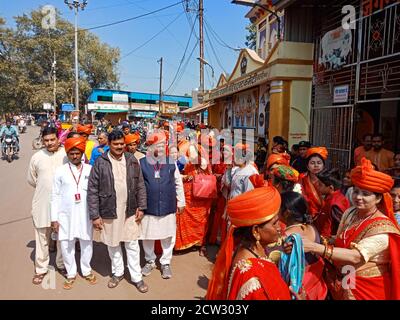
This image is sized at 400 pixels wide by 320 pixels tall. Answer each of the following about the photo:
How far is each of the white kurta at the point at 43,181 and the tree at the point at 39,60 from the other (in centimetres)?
3806

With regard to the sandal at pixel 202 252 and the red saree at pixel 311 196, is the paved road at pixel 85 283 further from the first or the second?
the red saree at pixel 311 196

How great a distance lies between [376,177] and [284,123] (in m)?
5.87

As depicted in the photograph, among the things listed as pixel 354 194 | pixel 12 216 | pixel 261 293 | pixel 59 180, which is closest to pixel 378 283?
pixel 354 194

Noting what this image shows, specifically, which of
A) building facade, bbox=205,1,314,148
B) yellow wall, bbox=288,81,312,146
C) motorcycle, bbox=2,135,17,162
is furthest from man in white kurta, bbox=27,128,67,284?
motorcycle, bbox=2,135,17,162

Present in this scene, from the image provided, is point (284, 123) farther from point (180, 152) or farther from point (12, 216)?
point (12, 216)

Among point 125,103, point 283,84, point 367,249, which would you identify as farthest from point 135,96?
point 367,249

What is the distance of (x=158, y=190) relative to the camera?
11.9 ft

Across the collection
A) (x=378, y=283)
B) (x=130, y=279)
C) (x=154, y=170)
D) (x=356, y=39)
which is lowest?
(x=130, y=279)

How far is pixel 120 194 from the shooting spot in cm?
338

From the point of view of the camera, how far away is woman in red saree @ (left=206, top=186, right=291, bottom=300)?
150 centimetres

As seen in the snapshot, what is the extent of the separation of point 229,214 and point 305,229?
2.18 feet

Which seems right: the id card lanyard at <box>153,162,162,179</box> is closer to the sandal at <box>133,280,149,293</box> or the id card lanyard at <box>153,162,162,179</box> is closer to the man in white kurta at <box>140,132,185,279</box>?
the man in white kurta at <box>140,132,185,279</box>

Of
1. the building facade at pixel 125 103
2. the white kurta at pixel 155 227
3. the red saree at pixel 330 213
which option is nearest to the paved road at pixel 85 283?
the white kurta at pixel 155 227

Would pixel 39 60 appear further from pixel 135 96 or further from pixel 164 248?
pixel 164 248
